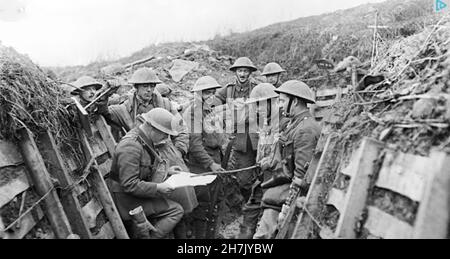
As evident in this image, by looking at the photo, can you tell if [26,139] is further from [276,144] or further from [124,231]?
[276,144]

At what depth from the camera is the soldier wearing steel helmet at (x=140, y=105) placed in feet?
17.6

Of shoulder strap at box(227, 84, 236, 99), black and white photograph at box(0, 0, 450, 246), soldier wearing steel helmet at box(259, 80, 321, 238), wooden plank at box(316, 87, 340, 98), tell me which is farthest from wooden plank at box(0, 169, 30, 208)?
wooden plank at box(316, 87, 340, 98)

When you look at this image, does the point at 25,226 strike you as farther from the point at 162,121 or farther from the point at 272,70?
the point at 272,70

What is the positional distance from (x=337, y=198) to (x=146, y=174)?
2.35m

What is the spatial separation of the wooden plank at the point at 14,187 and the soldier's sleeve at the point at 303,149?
2.64m

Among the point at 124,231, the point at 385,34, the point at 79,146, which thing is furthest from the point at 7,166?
the point at 385,34

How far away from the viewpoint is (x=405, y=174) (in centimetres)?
230

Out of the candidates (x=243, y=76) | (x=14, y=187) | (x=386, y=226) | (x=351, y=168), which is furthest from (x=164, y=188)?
(x=243, y=76)

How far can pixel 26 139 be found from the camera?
10.6 feet

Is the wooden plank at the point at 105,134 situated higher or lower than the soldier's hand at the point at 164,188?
higher

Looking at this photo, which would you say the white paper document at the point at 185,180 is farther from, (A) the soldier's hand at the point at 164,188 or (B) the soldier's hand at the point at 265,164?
(B) the soldier's hand at the point at 265,164

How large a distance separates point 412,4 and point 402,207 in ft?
33.3

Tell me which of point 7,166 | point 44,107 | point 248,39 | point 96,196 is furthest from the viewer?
point 248,39

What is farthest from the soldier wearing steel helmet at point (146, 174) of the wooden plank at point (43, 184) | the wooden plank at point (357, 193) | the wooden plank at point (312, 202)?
the wooden plank at point (357, 193)
